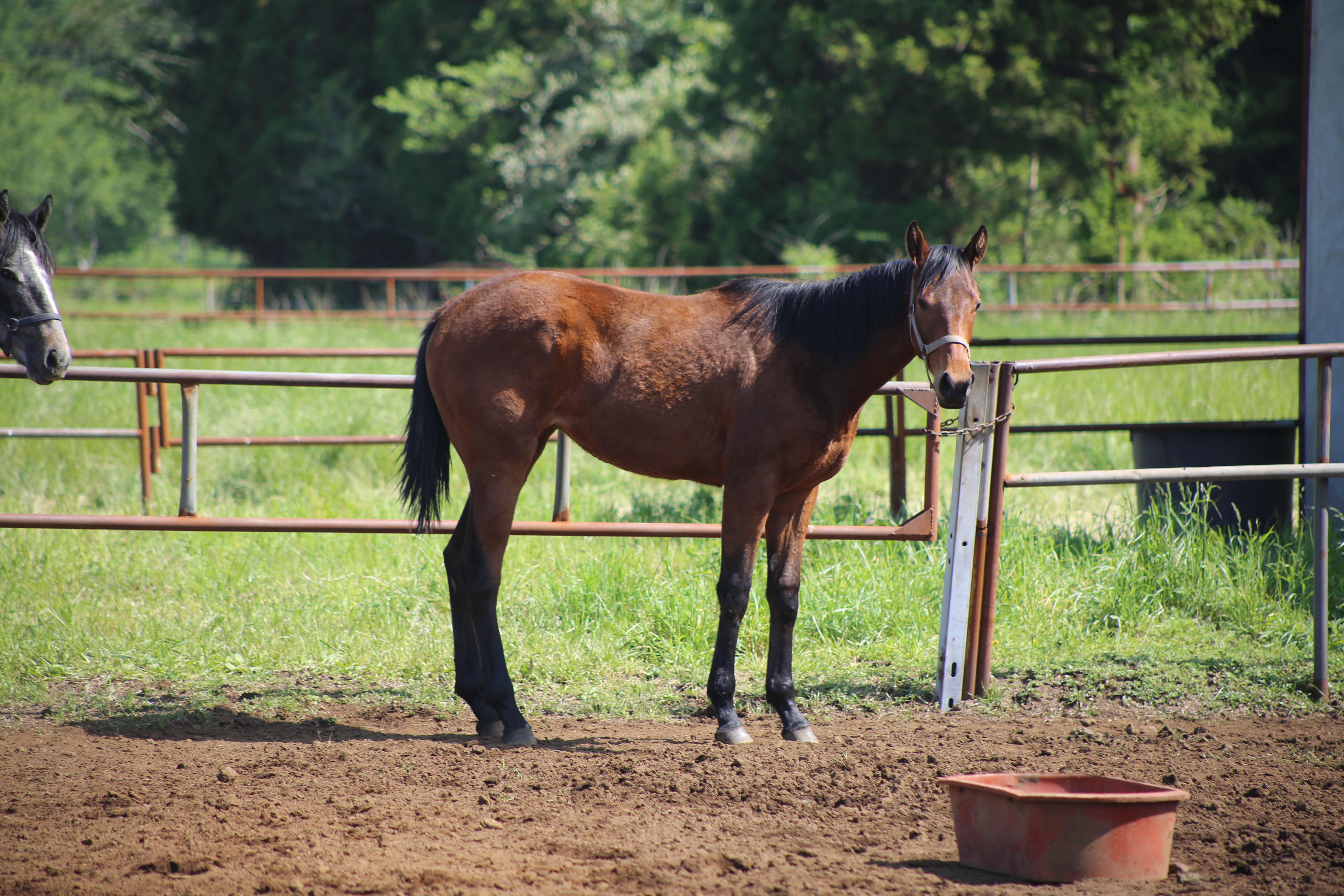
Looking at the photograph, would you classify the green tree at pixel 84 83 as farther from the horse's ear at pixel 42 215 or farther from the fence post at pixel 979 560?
the fence post at pixel 979 560

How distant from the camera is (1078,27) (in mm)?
21188

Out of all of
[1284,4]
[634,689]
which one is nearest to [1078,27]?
[1284,4]

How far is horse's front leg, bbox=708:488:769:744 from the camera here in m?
3.97

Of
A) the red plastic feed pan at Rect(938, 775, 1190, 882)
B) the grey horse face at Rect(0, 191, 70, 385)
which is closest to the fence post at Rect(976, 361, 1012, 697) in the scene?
the red plastic feed pan at Rect(938, 775, 1190, 882)

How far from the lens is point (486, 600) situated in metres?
4.10

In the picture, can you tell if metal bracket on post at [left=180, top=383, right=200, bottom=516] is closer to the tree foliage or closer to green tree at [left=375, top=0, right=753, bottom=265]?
the tree foliage

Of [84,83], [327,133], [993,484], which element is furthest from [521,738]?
[84,83]

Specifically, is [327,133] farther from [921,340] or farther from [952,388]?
[952,388]

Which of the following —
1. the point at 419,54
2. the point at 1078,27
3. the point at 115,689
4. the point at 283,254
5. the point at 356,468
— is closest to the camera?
the point at 115,689

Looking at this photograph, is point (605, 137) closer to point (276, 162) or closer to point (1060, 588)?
point (276, 162)

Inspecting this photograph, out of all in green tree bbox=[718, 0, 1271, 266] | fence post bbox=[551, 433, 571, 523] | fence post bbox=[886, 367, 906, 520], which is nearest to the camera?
fence post bbox=[551, 433, 571, 523]

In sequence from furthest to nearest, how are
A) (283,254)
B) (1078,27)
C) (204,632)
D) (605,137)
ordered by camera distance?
(283,254), (605,137), (1078,27), (204,632)

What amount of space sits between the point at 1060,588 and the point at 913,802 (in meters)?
2.51

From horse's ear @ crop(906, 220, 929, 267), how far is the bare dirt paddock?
1834 millimetres
